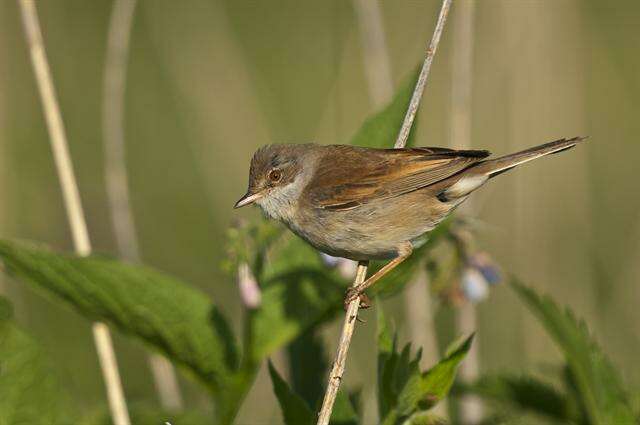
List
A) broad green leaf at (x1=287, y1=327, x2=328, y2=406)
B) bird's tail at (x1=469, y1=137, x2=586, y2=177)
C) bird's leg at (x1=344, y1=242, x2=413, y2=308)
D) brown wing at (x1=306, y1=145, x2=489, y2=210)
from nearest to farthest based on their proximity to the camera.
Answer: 1. bird's leg at (x1=344, y1=242, x2=413, y2=308)
2. broad green leaf at (x1=287, y1=327, x2=328, y2=406)
3. bird's tail at (x1=469, y1=137, x2=586, y2=177)
4. brown wing at (x1=306, y1=145, x2=489, y2=210)

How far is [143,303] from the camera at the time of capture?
2.56 m

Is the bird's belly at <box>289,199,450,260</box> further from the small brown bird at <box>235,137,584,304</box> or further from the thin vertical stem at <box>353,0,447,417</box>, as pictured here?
the thin vertical stem at <box>353,0,447,417</box>

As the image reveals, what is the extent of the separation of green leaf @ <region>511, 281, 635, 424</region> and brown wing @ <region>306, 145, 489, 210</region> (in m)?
0.86

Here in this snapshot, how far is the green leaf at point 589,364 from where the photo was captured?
2.43 m

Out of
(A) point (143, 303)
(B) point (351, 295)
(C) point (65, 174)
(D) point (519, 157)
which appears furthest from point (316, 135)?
(A) point (143, 303)

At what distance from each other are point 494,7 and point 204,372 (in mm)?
2940

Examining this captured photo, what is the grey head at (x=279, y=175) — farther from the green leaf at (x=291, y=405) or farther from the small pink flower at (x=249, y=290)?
the green leaf at (x=291, y=405)

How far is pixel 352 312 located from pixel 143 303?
609mm

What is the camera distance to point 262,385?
4.35 metres

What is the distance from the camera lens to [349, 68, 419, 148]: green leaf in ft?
9.28

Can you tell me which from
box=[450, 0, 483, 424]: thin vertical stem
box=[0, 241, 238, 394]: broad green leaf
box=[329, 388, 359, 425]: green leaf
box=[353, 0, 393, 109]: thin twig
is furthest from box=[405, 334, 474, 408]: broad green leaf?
box=[353, 0, 393, 109]: thin twig

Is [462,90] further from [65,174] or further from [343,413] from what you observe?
[343,413]

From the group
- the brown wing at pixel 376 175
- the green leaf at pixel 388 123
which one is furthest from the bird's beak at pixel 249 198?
the green leaf at pixel 388 123

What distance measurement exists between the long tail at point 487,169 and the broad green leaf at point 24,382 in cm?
173
